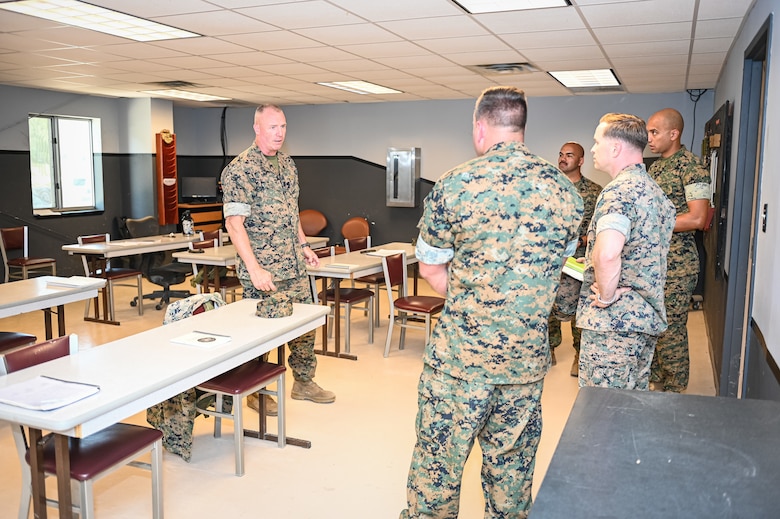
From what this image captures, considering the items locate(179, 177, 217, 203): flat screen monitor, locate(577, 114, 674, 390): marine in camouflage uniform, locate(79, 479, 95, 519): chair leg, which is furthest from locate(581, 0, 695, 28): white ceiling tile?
locate(179, 177, 217, 203): flat screen monitor

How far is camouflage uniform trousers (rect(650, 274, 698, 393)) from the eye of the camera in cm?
403

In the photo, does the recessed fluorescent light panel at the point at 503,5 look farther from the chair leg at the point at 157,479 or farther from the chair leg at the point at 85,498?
the chair leg at the point at 85,498

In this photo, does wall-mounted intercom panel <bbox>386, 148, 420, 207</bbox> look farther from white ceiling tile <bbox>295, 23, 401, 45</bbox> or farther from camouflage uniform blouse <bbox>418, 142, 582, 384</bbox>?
camouflage uniform blouse <bbox>418, 142, 582, 384</bbox>

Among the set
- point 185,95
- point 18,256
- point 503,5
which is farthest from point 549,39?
point 18,256

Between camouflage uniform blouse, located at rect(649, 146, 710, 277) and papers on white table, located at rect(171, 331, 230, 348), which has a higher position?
camouflage uniform blouse, located at rect(649, 146, 710, 277)

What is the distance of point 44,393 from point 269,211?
180 centimetres

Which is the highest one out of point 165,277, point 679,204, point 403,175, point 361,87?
point 361,87

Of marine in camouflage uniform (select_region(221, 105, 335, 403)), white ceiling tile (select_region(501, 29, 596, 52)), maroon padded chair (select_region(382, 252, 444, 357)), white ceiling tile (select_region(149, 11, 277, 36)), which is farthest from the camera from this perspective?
maroon padded chair (select_region(382, 252, 444, 357))

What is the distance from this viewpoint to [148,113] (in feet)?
31.0

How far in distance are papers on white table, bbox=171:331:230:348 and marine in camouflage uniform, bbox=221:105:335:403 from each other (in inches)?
17.9

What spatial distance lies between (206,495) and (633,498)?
242 cm

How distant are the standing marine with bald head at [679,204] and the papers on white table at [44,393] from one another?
3.19 metres

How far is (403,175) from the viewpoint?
378 inches

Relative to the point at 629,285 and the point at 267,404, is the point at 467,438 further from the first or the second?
the point at 267,404
